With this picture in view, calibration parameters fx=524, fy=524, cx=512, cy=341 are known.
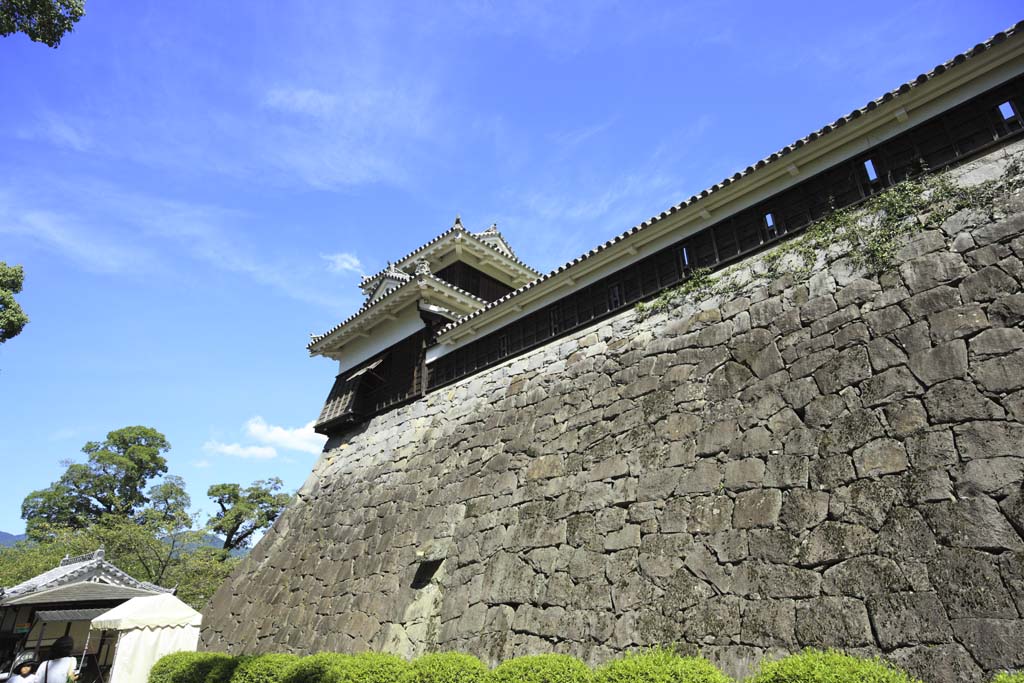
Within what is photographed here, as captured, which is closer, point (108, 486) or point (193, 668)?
point (193, 668)

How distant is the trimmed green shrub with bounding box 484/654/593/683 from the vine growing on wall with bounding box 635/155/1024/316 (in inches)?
225

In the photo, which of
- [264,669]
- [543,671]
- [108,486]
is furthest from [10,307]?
[108,486]

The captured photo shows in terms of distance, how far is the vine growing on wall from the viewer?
632 centimetres

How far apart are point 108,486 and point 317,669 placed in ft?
111

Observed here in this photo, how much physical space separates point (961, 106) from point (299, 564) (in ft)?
50.4

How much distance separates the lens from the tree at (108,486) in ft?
103

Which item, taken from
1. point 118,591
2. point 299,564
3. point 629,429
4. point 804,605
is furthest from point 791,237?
point 118,591

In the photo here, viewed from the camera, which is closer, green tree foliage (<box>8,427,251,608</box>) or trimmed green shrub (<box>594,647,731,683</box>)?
trimmed green shrub (<box>594,647,731,683</box>)

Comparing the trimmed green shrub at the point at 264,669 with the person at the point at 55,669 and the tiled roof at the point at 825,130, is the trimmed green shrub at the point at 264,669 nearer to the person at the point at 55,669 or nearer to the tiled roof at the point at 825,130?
the person at the point at 55,669

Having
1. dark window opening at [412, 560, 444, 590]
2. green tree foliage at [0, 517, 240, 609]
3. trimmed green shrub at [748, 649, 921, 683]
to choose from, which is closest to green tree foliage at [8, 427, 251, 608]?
green tree foliage at [0, 517, 240, 609]

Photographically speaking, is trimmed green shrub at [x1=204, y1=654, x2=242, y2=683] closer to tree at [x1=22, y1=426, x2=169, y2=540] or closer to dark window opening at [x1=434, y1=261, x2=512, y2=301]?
dark window opening at [x1=434, y1=261, x2=512, y2=301]

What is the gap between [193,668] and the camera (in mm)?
10219

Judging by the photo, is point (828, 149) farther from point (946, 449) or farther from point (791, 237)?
point (946, 449)

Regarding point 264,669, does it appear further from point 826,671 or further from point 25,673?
point 826,671
